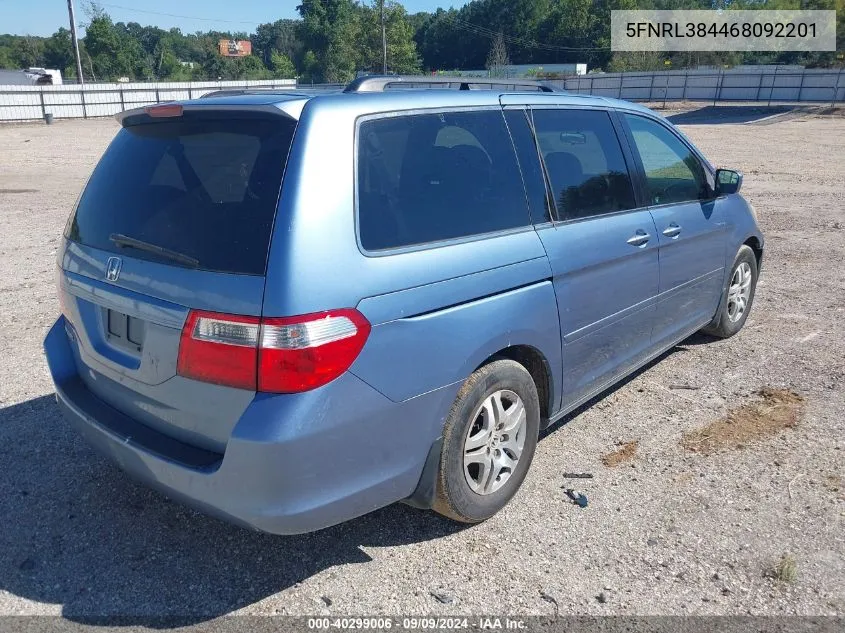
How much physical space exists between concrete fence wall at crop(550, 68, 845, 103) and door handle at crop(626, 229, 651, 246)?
42658 millimetres

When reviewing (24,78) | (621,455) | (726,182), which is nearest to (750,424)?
(621,455)

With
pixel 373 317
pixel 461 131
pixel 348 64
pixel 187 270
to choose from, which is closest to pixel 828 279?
pixel 461 131

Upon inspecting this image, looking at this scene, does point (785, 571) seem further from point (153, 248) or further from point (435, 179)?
point (153, 248)

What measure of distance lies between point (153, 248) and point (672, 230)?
308 centimetres

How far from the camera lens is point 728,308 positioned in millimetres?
5496

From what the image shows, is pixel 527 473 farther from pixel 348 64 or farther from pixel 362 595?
pixel 348 64

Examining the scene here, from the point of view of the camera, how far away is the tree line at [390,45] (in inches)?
2832

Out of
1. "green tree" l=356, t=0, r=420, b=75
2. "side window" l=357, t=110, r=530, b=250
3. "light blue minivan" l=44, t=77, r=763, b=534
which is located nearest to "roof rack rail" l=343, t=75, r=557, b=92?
"light blue minivan" l=44, t=77, r=763, b=534

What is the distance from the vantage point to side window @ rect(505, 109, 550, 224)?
3.38 meters

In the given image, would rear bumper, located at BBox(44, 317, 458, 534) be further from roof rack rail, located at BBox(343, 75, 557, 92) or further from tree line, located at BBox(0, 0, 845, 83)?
tree line, located at BBox(0, 0, 845, 83)

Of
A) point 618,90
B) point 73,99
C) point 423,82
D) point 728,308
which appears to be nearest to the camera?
point 423,82

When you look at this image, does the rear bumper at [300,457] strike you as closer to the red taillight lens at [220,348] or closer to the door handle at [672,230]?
the red taillight lens at [220,348]

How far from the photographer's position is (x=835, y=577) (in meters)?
2.86

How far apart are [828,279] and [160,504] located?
696cm
